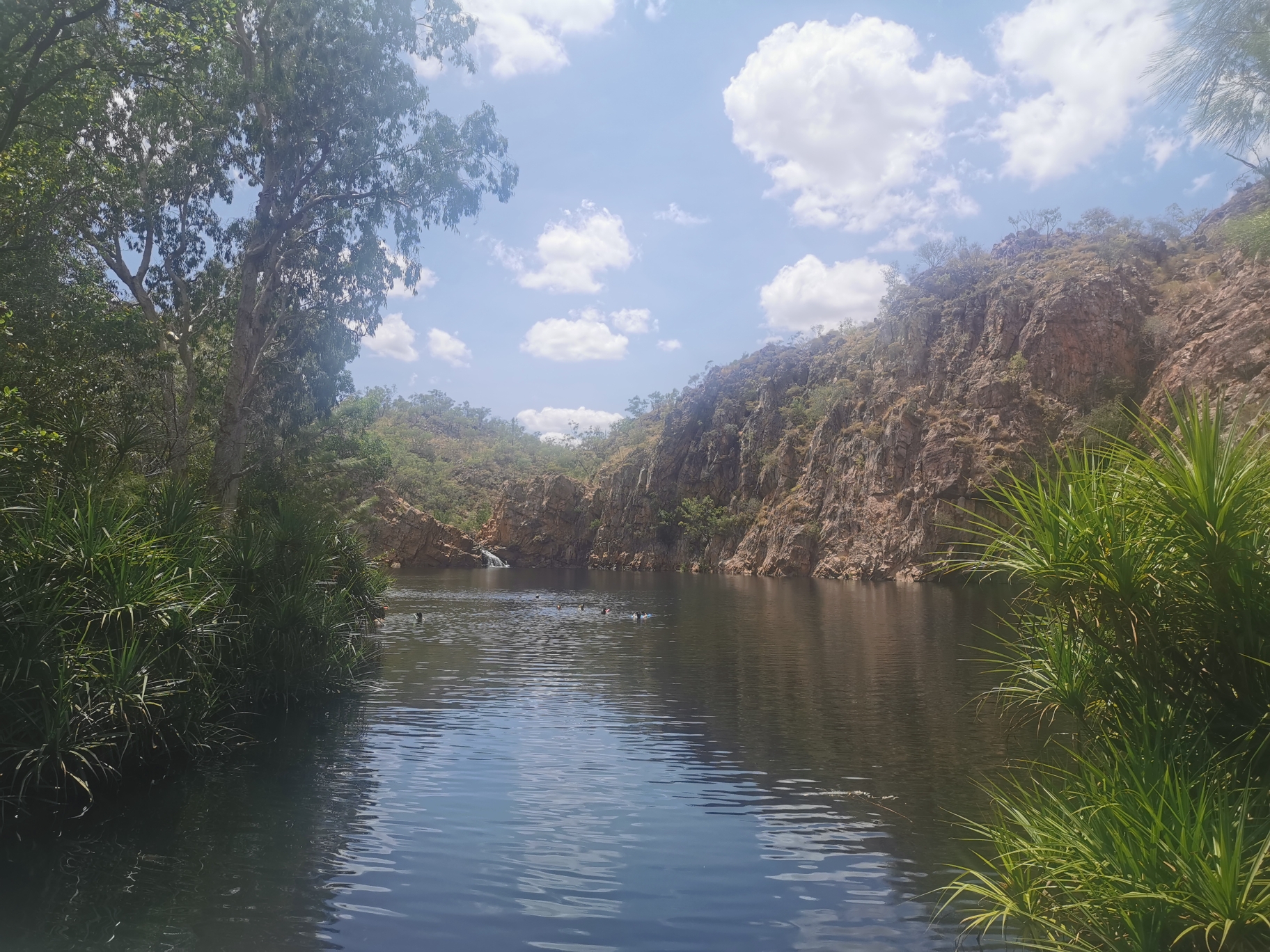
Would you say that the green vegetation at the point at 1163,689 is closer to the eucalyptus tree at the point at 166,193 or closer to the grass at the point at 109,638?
the grass at the point at 109,638

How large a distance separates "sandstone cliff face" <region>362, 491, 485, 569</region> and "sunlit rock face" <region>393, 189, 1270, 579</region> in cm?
1830

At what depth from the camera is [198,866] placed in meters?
8.90

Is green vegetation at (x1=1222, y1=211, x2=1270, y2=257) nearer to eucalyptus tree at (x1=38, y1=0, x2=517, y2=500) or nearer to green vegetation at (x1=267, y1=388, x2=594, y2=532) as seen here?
eucalyptus tree at (x1=38, y1=0, x2=517, y2=500)

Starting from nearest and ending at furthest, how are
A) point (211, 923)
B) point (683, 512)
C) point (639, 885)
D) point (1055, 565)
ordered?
point (1055, 565)
point (211, 923)
point (639, 885)
point (683, 512)

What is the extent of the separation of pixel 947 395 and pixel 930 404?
169cm

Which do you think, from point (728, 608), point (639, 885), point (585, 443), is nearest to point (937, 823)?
point (639, 885)

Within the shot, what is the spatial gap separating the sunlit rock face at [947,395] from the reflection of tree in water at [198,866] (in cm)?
4352

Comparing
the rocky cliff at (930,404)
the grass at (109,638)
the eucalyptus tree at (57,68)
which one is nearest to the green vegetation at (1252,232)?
the grass at (109,638)

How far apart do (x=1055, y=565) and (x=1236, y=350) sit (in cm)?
6037

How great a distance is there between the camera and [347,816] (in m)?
10.7

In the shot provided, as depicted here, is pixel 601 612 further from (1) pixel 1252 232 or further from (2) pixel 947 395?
(2) pixel 947 395

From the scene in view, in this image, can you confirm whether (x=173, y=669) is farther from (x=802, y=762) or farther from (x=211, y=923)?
(x=802, y=762)

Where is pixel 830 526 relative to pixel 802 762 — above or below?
above

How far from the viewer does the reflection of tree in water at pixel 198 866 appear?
733 centimetres
